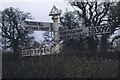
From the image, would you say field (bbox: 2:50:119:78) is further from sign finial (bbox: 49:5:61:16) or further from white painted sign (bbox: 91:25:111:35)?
white painted sign (bbox: 91:25:111:35)

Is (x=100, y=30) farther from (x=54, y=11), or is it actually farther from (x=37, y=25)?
(x=37, y=25)

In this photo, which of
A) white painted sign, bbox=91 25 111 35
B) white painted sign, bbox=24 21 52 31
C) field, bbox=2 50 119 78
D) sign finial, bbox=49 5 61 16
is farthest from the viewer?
white painted sign, bbox=91 25 111 35

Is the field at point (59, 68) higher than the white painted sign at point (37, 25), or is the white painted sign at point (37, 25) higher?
the white painted sign at point (37, 25)

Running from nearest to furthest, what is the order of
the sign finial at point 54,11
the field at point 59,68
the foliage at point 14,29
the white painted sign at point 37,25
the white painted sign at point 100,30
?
the field at point 59,68, the white painted sign at point 37,25, the sign finial at point 54,11, the white painted sign at point 100,30, the foliage at point 14,29

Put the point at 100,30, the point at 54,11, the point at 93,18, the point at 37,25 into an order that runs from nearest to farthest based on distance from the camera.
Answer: the point at 37,25
the point at 54,11
the point at 100,30
the point at 93,18

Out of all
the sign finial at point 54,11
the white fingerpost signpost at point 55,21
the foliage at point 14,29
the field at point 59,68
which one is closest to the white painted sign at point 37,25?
the white fingerpost signpost at point 55,21

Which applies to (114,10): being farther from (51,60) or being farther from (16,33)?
(51,60)

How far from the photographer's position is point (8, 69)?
10062 millimetres

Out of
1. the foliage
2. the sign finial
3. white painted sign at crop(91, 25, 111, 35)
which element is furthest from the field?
the foliage

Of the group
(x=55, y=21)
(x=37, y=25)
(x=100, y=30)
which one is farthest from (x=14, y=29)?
(x=100, y=30)

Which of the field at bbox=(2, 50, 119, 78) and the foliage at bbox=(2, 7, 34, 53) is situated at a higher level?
the foliage at bbox=(2, 7, 34, 53)

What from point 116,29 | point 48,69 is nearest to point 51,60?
point 48,69

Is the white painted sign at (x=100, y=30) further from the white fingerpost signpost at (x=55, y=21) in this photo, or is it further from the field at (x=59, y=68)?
the field at (x=59, y=68)

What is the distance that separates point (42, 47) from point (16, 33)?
3.30m
